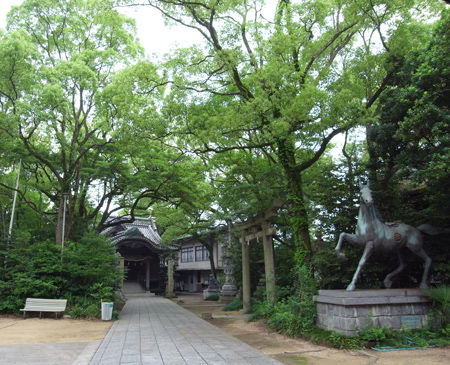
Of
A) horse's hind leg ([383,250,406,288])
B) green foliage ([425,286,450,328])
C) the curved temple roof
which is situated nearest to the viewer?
green foliage ([425,286,450,328])

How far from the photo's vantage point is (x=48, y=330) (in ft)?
33.2

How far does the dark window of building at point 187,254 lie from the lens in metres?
35.6

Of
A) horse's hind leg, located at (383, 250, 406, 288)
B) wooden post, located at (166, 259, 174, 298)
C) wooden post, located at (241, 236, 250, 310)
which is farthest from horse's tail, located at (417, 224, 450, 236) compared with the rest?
wooden post, located at (166, 259, 174, 298)

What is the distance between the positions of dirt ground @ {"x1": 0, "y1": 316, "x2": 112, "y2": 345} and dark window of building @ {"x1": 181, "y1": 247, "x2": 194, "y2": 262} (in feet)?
76.8

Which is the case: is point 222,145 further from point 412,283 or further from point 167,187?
point 412,283

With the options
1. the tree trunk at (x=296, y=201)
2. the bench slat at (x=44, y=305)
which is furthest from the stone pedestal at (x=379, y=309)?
the bench slat at (x=44, y=305)

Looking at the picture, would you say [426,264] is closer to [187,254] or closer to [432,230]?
[432,230]

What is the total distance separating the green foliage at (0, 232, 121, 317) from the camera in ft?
42.7

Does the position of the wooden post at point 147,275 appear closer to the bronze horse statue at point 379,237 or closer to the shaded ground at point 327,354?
the shaded ground at point 327,354

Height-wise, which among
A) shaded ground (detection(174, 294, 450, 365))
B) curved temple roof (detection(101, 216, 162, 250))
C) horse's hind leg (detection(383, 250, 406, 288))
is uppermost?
curved temple roof (detection(101, 216, 162, 250))

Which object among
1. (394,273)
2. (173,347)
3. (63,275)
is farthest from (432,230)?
(63,275)

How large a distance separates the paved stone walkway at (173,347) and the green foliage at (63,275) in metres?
3.32

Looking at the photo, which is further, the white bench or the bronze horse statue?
the white bench

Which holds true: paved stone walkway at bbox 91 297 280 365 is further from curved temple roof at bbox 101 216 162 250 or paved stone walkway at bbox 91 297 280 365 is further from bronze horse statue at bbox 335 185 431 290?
curved temple roof at bbox 101 216 162 250
